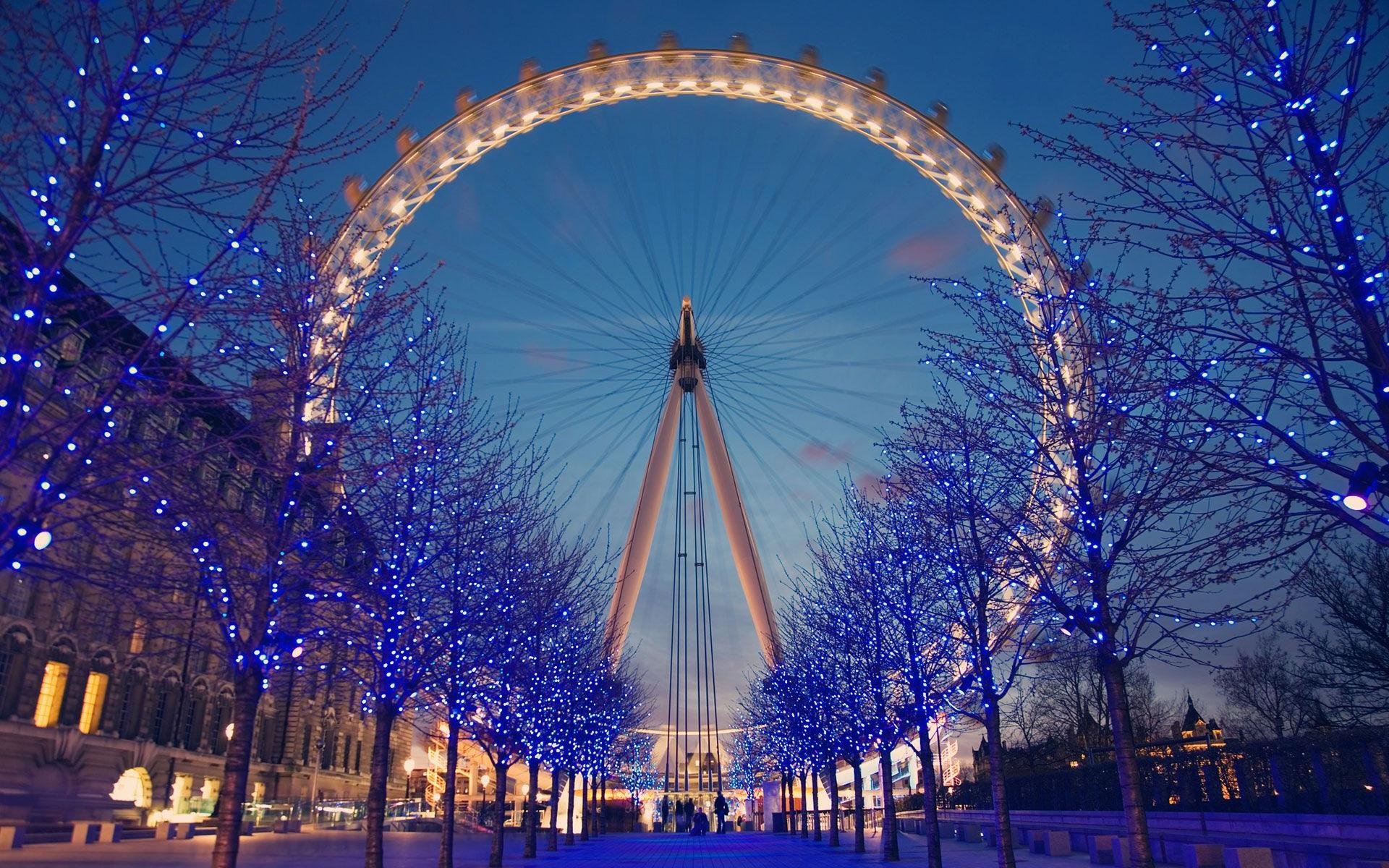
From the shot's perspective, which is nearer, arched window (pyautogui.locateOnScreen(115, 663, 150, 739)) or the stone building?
the stone building

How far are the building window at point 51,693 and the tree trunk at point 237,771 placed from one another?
85.6ft

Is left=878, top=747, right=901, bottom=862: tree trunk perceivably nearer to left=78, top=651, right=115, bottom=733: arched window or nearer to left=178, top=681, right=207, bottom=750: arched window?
left=78, top=651, right=115, bottom=733: arched window

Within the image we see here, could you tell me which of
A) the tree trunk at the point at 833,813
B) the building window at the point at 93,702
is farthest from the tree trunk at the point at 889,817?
the building window at the point at 93,702

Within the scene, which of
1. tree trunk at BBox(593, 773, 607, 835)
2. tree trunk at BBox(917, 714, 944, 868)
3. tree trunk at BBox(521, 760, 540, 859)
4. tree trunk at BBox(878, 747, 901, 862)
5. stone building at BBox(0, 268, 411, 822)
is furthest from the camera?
tree trunk at BBox(593, 773, 607, 835)

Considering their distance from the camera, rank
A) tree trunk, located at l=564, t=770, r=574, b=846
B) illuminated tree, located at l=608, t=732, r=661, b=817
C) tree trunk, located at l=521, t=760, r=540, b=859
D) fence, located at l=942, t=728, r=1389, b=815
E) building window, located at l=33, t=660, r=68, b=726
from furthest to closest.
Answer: illuminated tree, located at l=608, t=732, r=661, b=817 → tree trunk, located at l=564, t=770, r=574, b=846 → building window, located at l=33, t=660, r=68, b=726 → tree trunk, located at l=521, t=760, r=540, b=859 → fence, located at l=942, t=728, r=1389, b=815

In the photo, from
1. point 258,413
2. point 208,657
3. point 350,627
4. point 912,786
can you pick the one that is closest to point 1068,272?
point 258,413

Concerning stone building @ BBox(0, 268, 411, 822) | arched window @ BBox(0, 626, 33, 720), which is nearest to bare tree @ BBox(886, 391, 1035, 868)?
stone building @ BBox(0, 268, 411, 822)

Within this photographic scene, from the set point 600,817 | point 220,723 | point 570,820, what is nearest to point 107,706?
point 220,723

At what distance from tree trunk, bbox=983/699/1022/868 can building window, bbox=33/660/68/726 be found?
31.9 meters

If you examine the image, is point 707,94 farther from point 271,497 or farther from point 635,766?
point 635,766

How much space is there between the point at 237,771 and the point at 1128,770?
11.4 meters

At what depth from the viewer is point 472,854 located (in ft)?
94.2

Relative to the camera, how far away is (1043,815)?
2950 cm

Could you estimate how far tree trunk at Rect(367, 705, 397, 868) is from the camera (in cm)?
1494
